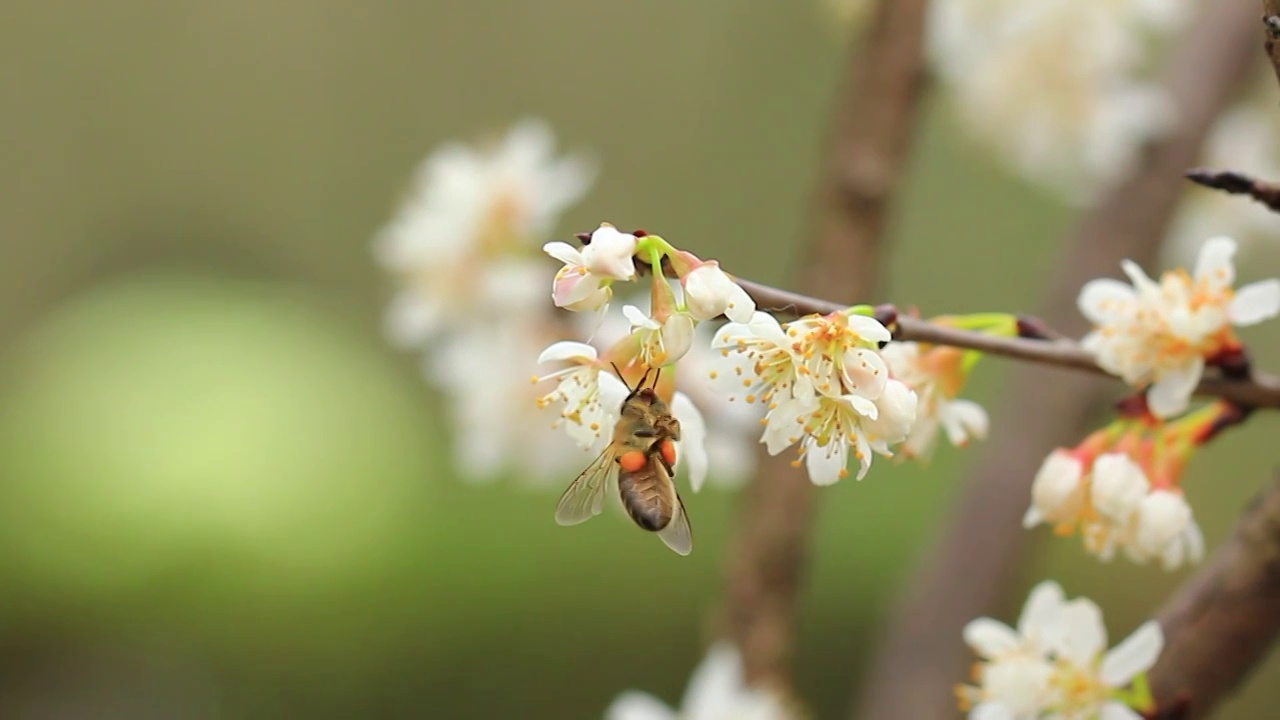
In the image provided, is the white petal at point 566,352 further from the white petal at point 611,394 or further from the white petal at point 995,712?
the white petal at point 995,712

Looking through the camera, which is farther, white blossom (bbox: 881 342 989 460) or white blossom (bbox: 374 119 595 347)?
white blossom (bbox: 374 119 595 347)

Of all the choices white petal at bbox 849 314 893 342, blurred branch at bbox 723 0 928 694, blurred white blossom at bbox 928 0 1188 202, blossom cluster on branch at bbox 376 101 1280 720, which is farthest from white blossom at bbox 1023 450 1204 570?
blurred white blossom at bbox 928 0 1188 202

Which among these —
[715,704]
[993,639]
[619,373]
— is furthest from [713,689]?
[619,373]

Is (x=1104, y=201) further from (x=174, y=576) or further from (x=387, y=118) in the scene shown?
(x=387, y=118)

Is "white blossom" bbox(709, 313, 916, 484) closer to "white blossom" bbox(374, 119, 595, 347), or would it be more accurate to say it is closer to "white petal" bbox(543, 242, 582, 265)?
"white petal" bbox(543, 242, 582, 265)

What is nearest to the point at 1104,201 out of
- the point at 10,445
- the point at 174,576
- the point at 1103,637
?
the point at 1103,637

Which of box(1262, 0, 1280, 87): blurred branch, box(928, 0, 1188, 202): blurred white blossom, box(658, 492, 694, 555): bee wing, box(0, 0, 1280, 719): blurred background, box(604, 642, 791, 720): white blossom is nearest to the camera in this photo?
box(1262, 0, 1280, 87): blurred branch
